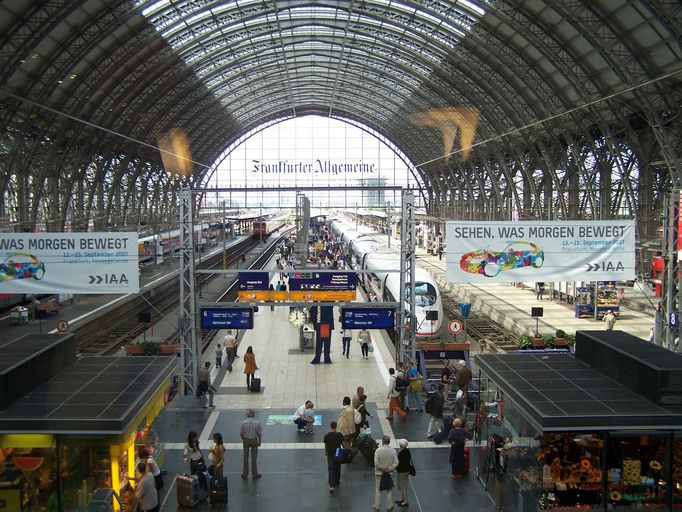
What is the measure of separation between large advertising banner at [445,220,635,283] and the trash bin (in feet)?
61.6

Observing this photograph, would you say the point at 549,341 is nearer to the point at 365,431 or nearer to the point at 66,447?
the point at 365,431

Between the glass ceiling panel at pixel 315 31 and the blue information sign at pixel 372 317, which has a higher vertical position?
the glass ceiling panel at pixel 315 31

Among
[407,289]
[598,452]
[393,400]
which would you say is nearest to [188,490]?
[393,400]

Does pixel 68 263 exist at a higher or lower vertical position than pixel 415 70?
lower

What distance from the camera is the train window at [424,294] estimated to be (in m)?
23.6

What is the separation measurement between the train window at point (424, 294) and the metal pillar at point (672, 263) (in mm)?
8800

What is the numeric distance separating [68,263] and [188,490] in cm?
734

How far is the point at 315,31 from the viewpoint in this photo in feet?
146

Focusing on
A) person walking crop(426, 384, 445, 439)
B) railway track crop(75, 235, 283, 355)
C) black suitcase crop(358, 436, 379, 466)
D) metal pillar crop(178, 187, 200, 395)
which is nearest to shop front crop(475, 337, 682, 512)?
black suitcase crop(358, 436, 379, 466)

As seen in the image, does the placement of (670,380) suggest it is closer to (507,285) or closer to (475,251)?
(475,251)

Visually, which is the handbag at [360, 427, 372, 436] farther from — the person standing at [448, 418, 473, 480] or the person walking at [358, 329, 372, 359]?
the person walking at [358, 329, 372, 359]

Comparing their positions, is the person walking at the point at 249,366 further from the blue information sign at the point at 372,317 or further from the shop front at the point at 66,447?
the shop front at the point at 66,447

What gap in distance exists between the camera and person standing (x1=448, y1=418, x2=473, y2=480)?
10906mm

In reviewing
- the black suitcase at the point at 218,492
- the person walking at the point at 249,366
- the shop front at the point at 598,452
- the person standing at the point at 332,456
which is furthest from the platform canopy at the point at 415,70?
the black suitcase at the point at 218,492
